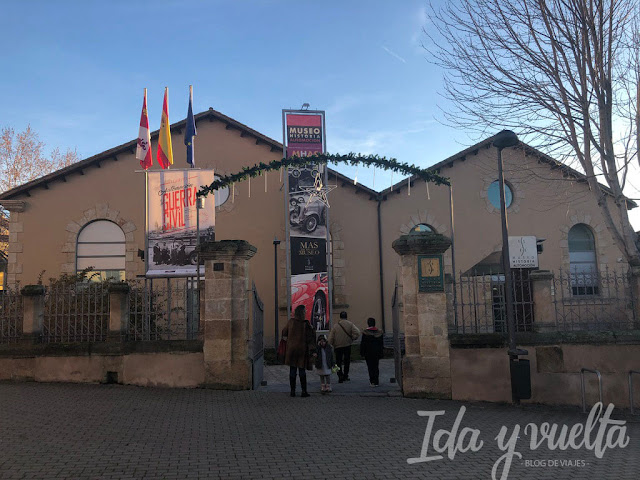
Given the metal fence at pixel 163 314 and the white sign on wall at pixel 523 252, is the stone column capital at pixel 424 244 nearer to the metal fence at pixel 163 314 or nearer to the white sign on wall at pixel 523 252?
the metal fence at pixel 163 314

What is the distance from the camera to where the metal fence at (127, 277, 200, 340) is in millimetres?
9789

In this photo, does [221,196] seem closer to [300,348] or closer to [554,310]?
[300,348]

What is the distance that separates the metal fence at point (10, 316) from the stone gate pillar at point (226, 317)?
376 centimetres

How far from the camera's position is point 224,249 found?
31.1 ft

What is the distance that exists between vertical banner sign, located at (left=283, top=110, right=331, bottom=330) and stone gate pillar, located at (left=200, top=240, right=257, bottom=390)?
6.82m

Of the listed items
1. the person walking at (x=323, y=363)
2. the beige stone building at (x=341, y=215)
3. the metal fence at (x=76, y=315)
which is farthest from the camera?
the beige stone building at (x=341, y=215)

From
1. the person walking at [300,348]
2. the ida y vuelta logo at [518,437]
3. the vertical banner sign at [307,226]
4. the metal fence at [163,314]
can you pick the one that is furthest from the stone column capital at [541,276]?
the vertical banner sign at [307,226]

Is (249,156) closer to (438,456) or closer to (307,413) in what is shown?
(307,413)

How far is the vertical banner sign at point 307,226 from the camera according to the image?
54.2 feet

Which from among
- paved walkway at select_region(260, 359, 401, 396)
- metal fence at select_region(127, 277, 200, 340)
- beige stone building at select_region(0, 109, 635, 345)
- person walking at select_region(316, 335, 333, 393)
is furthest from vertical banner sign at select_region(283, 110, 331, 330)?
person walking at select_region(316, 335, 333, 393)

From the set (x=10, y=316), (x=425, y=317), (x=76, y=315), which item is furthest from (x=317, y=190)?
(x=10, y=316)

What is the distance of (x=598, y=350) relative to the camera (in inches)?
355

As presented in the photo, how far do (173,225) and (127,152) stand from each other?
5.25 meters

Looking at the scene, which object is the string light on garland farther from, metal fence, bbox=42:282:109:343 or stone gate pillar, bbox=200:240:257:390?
metal fence, bbox=42:282:109:343
